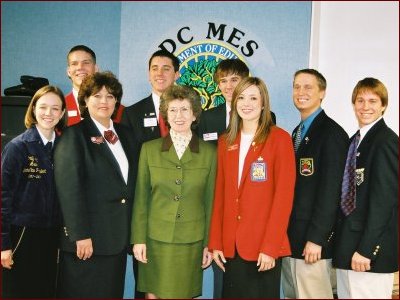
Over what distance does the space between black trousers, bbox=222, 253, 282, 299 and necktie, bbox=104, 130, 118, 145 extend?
985 millimetres

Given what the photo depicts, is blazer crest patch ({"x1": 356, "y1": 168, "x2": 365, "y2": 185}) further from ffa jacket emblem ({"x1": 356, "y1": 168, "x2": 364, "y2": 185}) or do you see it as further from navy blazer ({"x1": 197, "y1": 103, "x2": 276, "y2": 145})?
navy blazer ({"x1": 197, "y1": 103, "x2": 276, "y2": 145})

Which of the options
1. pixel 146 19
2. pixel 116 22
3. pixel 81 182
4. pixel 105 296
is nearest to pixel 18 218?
pixel 81 182

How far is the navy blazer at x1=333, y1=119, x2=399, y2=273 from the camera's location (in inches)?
90.7

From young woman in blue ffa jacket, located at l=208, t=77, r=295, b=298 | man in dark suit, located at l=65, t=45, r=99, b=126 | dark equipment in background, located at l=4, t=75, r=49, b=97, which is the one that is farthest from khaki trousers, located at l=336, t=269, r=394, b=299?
dark equipment in background, located at l=4, t=75, r=49, b=97

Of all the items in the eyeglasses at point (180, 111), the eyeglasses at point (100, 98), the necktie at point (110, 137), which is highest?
the eyeglasses at point (100, 98)

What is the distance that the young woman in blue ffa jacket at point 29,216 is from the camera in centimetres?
239

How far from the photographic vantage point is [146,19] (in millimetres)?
3957

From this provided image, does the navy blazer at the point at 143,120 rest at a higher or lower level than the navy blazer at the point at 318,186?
higher

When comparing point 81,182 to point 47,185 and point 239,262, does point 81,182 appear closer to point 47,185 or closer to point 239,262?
point 47,185

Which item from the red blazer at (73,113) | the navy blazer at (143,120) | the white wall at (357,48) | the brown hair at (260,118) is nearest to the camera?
the brown hair at (260,118)

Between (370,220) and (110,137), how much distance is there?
1.59 metres

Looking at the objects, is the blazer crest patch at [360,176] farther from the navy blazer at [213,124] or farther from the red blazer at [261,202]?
the navy blazer at [213,124]

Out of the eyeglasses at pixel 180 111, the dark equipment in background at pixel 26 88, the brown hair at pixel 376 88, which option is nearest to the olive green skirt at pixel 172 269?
the eyeglasses at pixel 180 111

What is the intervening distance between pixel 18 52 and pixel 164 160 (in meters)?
3.12
